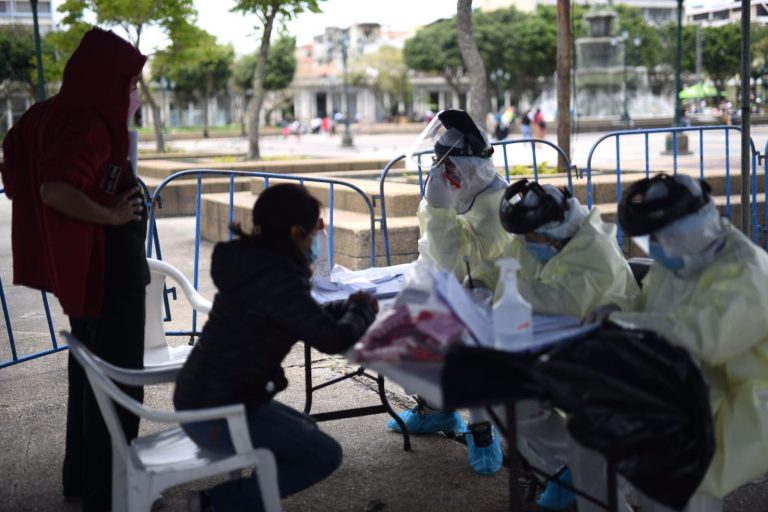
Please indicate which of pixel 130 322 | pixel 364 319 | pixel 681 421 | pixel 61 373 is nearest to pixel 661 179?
pixel 681 421

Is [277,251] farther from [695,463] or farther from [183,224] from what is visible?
[183,224]

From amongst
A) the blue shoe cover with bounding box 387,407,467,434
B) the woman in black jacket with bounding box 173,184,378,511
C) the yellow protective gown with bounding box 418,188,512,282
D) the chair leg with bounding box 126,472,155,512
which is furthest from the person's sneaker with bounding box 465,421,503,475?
the chair leg with bounding box 126,472,155,512

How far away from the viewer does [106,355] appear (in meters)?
3.70

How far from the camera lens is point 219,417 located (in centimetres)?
300

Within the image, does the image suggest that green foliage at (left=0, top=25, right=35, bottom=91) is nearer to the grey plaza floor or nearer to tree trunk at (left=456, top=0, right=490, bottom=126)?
tree trunk at (left=456, top=0, right=490, bottom=126)

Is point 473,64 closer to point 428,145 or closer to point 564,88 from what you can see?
point 564,88

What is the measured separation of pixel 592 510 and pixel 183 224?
36.8ft

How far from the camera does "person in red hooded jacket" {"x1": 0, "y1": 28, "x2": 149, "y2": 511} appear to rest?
345 centimetres

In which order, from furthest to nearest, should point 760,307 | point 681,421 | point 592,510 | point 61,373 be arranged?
1. point 61,373
2. point 592,510
3. point 760,307
4. point 681,421

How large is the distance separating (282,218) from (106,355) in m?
1.07

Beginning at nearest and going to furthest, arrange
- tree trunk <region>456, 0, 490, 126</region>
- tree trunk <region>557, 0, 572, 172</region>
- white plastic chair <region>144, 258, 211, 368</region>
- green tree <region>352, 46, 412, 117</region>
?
white plastic chair <region>144, 258, 211, 368</region> → tree trunk <region>456, 0, 490, 126</region> → tree trunk <region>557, 0, 572, 172</region> → green tree <region>352, 46, 412, 117</region>

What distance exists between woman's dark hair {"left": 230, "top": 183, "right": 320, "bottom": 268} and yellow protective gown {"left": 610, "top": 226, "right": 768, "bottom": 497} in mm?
1019

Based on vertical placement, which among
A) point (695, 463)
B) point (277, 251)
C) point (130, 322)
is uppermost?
point (277, 251)

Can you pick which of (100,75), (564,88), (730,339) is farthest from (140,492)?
(564,88)
